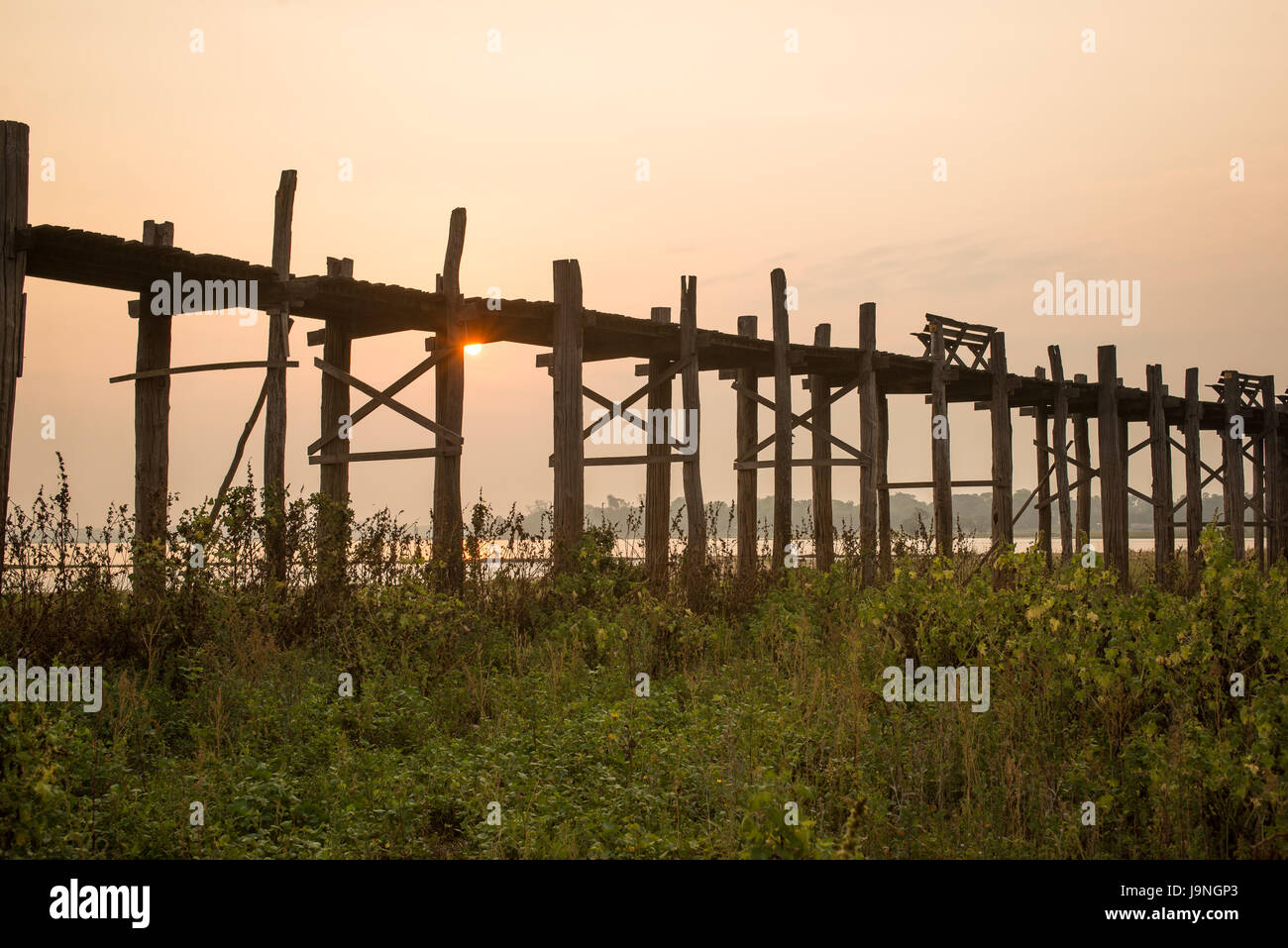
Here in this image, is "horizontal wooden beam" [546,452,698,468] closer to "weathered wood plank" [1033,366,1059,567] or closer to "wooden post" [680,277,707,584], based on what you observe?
"wooden post" [680,277,707,584]

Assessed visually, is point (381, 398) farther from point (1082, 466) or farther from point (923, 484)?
point (1082, 466)

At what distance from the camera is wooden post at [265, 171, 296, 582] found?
28.9 ft

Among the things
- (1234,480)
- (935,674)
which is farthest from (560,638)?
(1234,480)

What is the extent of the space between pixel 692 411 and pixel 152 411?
5.80 metres

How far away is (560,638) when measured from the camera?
8.36 metres

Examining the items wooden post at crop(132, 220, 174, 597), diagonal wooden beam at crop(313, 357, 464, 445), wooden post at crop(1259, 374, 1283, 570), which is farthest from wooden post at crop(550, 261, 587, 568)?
Answer: wooden post at crop(1259, 374, 1283, 570)

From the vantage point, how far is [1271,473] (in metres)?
25.4

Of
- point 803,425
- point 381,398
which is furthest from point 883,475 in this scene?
point 381,398

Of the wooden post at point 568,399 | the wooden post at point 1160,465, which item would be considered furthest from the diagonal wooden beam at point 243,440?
the wooden post at point 1160,465

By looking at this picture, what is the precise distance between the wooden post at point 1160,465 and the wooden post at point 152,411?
19056mm

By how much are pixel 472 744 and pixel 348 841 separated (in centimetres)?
144

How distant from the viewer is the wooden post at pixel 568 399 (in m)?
10.9

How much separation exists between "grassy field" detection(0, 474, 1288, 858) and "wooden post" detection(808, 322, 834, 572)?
609 cm
